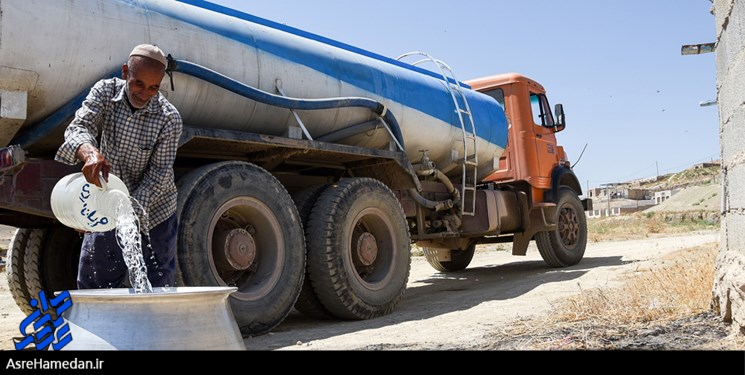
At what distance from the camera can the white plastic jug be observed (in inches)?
118

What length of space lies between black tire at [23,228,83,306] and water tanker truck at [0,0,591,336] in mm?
11

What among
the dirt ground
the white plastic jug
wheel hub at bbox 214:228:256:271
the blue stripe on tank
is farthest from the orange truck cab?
the white plastic jug

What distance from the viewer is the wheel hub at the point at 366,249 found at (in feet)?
20.4

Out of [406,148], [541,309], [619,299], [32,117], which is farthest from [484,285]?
[32,117]

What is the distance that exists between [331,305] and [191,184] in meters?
1.65

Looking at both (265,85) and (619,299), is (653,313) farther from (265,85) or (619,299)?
(265,85)

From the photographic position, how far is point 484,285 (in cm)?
877

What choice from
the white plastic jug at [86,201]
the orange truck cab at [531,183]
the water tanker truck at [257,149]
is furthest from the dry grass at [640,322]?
the orange truck cab at [531,183]

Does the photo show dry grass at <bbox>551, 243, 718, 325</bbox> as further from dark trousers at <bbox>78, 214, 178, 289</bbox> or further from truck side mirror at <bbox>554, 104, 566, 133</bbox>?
truck side mirror at <bbox>554, 104, 566, 133</bbox>

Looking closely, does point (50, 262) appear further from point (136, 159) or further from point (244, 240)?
point (136, 159)

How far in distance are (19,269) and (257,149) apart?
6.87 feet

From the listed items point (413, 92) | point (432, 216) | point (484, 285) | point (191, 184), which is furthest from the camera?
point (484, 285)

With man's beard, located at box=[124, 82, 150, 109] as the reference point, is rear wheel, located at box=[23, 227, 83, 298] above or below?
below
